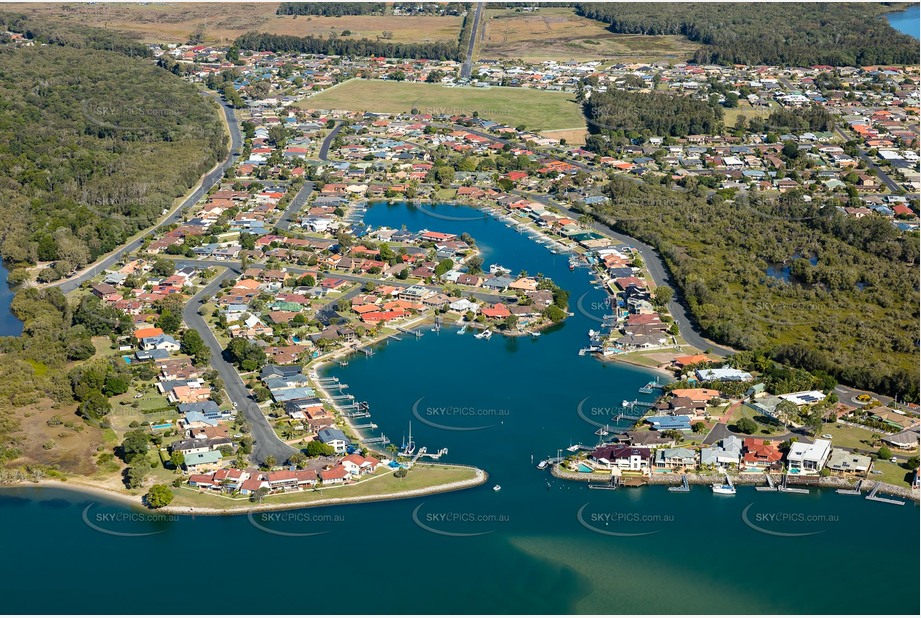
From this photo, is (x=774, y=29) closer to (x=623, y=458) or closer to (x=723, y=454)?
(x=723, y=454)

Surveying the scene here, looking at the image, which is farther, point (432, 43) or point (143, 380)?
point (432, 43)

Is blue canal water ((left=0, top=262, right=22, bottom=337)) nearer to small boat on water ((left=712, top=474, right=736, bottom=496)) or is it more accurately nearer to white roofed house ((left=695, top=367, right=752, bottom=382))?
white roofed house ((left=695, top=367, right=752, bottom=382))

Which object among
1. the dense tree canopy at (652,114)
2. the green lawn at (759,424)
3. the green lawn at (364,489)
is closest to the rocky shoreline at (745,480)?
the green lawn at (759,424)

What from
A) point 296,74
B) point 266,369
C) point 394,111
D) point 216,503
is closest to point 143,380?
point 266,369

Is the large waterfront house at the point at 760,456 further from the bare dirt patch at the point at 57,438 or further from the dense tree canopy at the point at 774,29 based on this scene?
the dense tree canopy at the point at 774,29

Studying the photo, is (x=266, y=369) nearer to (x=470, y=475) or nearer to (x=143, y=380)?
(x=143, y=380)

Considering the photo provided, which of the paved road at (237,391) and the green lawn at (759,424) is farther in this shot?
the green lawn at (759,424)
